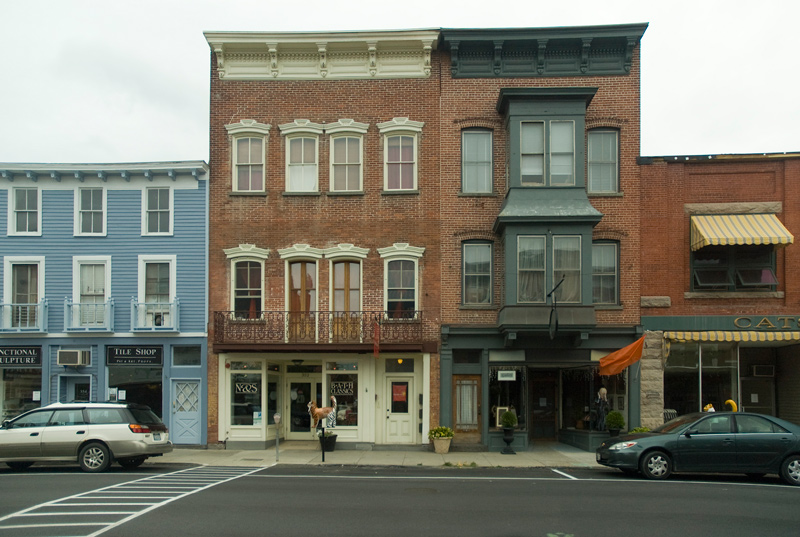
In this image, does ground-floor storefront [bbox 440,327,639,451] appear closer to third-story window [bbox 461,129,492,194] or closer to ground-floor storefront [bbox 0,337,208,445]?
Result: third-story window [bbox 461,129,492,194]

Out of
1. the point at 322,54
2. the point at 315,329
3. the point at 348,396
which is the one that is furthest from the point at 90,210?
the point at 348,396

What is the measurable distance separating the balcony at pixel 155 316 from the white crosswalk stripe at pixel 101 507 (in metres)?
6.90

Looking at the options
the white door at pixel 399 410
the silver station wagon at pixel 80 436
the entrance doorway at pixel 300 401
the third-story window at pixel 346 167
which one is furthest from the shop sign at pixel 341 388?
the silver station wagon at pixel 80 436

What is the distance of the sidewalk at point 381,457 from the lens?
57.2 feet

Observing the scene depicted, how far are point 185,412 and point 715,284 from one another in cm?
1577

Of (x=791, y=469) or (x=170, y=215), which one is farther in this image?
(x=170, y=215)

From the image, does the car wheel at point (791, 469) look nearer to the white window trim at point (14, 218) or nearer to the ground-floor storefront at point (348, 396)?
the ground-floor storefront at point (348, 396)

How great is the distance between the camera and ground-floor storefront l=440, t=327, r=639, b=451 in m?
20.0

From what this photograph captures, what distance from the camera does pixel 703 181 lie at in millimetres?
20344

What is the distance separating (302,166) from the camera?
21.1m

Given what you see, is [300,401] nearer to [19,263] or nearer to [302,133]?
[302,133]

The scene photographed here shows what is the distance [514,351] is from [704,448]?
6684 millimetres

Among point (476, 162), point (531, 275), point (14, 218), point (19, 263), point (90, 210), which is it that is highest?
point (476, 162)

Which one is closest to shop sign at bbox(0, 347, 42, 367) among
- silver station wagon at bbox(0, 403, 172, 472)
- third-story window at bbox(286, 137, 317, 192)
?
silver station wagon at bbox(0, 403, 172, 472)
